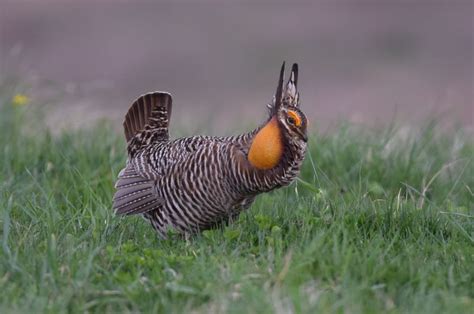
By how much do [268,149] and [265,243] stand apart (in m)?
0.53

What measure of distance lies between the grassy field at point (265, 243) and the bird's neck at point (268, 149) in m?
0.29

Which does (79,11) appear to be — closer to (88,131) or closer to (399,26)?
(399,26)

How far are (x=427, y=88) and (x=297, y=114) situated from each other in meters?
7.06

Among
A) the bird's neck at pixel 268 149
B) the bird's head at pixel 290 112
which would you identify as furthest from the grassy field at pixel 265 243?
the bird's head at pixel 290 112

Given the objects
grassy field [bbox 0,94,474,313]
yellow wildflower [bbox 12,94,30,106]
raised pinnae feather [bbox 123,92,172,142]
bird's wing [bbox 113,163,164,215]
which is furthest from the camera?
yellow wildflower [bbox 12,94,30,106]

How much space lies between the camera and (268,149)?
18.1ft

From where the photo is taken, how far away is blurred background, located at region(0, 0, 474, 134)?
12.3m

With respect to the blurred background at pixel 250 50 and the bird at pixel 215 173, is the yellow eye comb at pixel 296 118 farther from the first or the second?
the blurred background at pixel 250 50

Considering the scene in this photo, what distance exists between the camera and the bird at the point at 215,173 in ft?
18.1

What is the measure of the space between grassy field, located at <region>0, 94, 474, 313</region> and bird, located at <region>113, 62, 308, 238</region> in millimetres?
118

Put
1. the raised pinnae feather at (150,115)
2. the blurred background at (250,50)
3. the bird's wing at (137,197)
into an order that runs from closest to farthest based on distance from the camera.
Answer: the bird's wing at (137,197) < the raised pinnae feather at (150,115) < the blurred background at (250,50)

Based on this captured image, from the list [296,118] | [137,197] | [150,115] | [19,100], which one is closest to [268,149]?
[296,118]

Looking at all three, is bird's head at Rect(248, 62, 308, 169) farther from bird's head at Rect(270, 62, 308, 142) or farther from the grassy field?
the grassy field

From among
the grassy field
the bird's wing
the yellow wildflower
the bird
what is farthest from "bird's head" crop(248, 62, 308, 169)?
the yellow wildflower
